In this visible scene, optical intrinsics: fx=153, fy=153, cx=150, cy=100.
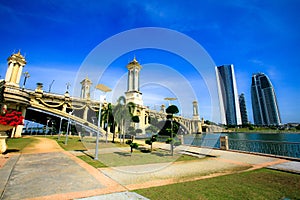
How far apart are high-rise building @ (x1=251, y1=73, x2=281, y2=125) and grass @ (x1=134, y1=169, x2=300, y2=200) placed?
135 metres

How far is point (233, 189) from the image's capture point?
482 cm

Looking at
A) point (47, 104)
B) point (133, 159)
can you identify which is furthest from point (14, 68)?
point (133, 159)

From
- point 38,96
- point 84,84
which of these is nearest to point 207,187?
point 38,96

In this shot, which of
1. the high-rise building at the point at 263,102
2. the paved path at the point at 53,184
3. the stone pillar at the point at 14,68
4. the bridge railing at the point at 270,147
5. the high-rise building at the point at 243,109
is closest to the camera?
the paved path at the point at 53,184

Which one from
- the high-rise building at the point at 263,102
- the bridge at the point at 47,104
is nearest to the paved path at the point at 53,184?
the bridge at the point at 47,104

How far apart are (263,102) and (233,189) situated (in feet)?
457

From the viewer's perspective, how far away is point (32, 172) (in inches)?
250

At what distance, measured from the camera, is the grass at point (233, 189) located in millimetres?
4297

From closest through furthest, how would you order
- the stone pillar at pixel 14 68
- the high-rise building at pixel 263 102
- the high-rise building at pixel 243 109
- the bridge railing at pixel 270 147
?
the bridge railing at pixel 270 147, the stone pillar at pixel 14 68, the high-rise building at pixel 263 102, the high-rise building at pixel 243 109

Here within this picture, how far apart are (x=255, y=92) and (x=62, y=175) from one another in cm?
14420

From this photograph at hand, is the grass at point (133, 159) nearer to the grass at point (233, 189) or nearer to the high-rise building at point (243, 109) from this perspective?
the grass at point (233, 189)

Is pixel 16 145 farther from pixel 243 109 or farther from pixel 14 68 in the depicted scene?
pixel 243 109

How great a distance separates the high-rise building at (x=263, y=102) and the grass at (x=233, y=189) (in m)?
135

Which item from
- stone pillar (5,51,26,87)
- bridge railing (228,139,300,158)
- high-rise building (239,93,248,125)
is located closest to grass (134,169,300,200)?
bridge railing (228,139,300,158)
